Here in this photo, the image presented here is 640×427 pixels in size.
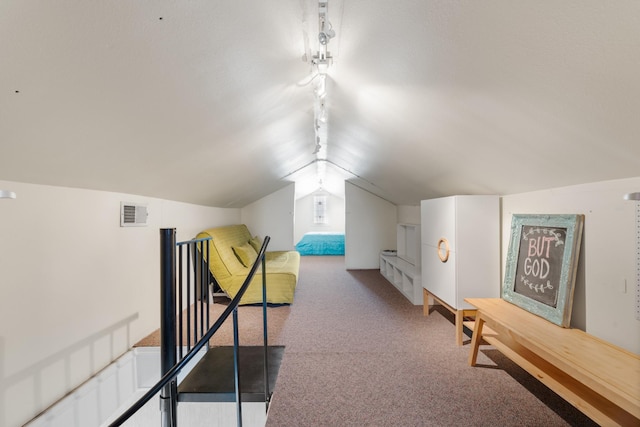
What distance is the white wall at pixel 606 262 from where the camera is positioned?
177 centimetres

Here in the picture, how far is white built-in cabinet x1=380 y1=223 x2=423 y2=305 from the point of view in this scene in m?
4.20

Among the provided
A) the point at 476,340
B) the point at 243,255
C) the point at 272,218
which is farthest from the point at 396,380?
the point at 272,218

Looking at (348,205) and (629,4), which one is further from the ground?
(629,4)

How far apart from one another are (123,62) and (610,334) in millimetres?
3026

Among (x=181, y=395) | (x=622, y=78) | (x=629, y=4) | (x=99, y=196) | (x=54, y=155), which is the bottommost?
(x=181, y=395)

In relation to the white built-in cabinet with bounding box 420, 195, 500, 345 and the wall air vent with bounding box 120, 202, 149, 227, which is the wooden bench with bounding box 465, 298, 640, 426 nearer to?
the white built-in cabinet with bounding box 420, 195, 500, 345

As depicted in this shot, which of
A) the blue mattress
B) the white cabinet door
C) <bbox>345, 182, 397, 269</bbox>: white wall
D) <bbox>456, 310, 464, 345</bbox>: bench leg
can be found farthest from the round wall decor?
the blue mattress

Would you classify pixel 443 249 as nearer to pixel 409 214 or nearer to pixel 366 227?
pixel 409 214

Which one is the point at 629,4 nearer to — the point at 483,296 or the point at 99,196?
the point at 483,296

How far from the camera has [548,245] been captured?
2.32m

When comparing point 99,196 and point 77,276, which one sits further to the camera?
point 99,196

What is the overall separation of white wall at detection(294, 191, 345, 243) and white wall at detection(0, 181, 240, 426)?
845 cm

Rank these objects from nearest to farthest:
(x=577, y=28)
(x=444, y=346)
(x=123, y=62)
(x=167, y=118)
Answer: (x=577, y=28), (x=123, y=62), (x=167, y=118), (x=444, y=346)

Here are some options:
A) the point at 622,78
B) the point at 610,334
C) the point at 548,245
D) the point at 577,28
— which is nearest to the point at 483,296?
the point at 548,245
